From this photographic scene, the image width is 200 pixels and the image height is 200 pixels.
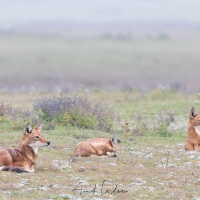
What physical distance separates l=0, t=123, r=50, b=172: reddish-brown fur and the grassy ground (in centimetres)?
26

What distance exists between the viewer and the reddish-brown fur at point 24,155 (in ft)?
45.3

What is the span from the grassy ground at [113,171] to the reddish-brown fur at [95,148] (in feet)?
0.82

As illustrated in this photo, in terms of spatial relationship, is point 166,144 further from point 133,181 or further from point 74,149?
point 133,181

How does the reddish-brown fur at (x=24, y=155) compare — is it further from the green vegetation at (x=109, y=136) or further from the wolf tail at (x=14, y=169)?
the green vegetation at (x=109, y=136)

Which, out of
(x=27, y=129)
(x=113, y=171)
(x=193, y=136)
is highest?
(x=27, y=129)

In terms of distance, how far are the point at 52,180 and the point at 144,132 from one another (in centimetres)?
751

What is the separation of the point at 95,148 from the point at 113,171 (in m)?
1.76

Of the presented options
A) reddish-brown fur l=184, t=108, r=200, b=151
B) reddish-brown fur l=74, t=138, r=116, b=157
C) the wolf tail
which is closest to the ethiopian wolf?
reddish-brown fur l=74, t=138, r=116, b=157

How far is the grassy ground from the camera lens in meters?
12.4

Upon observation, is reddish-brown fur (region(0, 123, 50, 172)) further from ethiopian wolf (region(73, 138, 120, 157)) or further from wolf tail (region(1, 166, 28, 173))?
ethiopian wolf (region(73, 138, 120, 157))

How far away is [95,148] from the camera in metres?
16.1

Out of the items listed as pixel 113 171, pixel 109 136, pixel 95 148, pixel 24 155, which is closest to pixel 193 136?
pixel 95 148

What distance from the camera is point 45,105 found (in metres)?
21.1

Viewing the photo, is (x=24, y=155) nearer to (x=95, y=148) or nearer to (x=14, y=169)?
(x=14, y=169)
